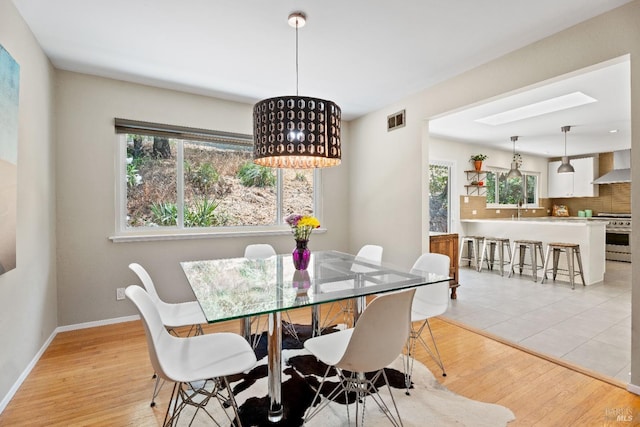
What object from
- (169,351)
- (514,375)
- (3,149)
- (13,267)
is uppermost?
(3,149)

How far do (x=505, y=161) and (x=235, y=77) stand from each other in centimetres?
647

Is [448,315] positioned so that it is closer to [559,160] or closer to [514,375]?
[514,375]

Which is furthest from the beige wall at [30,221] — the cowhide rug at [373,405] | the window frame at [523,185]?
the window frame at [523,185]

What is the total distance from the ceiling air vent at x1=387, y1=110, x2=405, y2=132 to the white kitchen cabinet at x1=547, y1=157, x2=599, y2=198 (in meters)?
6.58

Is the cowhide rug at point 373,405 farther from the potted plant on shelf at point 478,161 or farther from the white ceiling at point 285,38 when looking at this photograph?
the potted plant on shelf at point 478,161

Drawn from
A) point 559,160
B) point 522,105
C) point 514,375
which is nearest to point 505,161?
point 559,160

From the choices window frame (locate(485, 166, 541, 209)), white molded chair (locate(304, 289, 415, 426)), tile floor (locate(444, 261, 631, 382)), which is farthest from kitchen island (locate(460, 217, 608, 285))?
white molded chair (locate(304, 289, 415, 426))

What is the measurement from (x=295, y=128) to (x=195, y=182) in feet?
7.39

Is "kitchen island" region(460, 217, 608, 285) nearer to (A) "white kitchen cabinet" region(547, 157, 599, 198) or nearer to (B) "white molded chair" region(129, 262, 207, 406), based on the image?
(A) "white kitchen cabinet" region(547, 157, 599, 198)

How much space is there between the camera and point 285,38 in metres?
2.55

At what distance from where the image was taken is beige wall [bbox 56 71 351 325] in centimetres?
313

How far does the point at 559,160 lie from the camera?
330 inches

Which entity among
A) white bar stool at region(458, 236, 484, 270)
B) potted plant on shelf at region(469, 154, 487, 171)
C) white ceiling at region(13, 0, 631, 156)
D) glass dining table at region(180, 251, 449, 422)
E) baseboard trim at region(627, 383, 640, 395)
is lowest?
baseboard trim at region(627, 383, 640, 395)

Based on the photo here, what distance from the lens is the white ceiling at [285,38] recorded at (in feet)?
7.12
